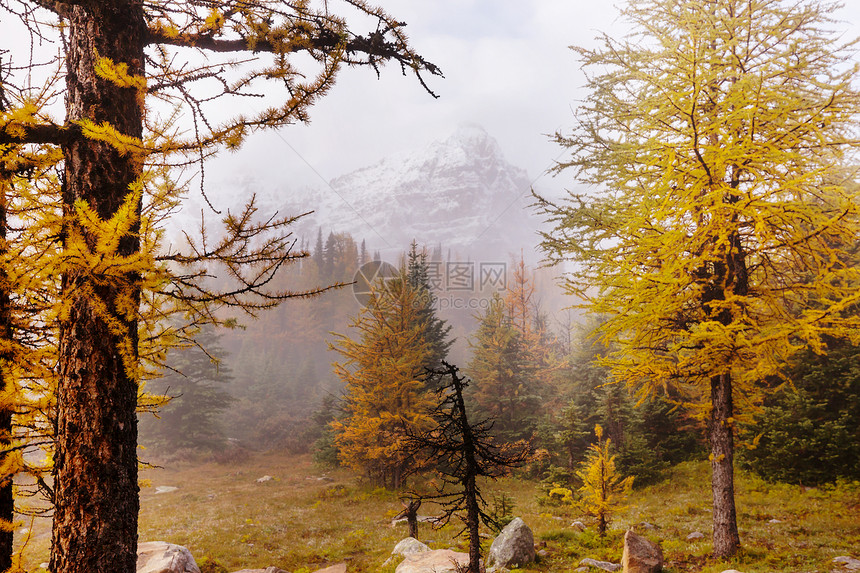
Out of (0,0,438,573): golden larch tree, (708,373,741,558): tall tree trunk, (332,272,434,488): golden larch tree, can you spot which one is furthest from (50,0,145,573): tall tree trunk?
(332,272,434,488): golden larch tree

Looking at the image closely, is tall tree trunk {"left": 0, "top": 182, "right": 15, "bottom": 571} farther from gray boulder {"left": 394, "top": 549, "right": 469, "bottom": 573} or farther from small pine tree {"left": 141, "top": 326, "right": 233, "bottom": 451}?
small pine tree {"left": 141, "top": 326, "right": 233, "bottom": 451}

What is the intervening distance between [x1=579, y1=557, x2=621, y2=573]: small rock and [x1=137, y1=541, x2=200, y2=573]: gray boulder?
9347mm

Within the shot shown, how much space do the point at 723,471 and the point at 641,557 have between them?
255cm

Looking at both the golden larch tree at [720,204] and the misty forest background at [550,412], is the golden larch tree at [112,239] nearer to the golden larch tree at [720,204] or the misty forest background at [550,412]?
the misty forest background at [550,412]

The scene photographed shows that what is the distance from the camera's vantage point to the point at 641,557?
27.1ft

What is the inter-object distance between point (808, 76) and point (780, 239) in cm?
347

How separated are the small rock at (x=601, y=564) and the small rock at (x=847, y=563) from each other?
400cm

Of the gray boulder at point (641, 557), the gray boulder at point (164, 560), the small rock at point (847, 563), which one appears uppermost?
the small rock at point (847, 563)

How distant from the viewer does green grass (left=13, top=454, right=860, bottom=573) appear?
9.34 metres

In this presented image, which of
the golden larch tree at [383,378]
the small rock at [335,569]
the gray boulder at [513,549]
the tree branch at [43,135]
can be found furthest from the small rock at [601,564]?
the tree branch at [43,135]

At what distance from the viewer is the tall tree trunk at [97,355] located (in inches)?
131

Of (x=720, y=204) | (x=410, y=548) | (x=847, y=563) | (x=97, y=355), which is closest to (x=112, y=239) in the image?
(x=97, y=355)

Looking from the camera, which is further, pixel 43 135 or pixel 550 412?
pixel 550 412

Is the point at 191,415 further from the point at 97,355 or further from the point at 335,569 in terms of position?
the point at 97,355
